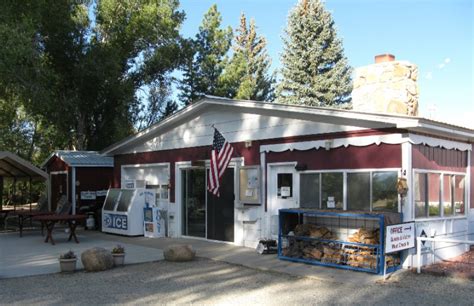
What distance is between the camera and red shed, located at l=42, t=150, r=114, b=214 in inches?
744

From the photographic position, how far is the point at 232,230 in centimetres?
1277

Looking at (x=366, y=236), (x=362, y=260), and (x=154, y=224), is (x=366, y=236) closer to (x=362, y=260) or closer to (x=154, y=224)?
(x=362, y=260)

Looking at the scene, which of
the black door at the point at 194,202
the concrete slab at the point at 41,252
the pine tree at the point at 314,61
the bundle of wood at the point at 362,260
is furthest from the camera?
the pine tree at the point at 314,61

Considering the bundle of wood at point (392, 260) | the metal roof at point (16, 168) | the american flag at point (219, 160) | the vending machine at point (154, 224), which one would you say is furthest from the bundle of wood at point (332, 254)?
the metal roof at point (16, 168)

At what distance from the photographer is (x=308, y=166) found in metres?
11.0

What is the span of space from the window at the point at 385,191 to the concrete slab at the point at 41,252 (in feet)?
15.7

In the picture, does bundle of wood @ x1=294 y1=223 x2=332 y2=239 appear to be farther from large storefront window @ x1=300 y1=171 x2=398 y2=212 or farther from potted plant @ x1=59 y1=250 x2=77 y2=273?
potted plant @ x1=59 y1=250 x2=77 y2=273

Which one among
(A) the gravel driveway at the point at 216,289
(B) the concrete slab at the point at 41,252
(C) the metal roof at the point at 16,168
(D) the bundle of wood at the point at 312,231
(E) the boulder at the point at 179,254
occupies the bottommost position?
(B) the concrete slab at the point at 41,252

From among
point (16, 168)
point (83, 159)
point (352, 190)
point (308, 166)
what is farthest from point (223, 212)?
point (16, 168)

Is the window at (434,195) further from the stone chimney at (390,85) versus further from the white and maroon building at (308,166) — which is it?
the stone chimney at (390,85)

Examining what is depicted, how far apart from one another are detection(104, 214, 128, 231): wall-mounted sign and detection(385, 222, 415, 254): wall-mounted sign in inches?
341

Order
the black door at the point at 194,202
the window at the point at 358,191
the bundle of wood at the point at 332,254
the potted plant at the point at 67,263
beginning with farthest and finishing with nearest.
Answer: the black door at the point at 194,202, the window at the point at 358,191, the bundle of wood at the point at 332,254, the potted plant at the point at 67,263

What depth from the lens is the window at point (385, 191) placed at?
9.54 m

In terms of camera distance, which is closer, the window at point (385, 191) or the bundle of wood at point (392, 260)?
the bundle of wood at point (392, 260)
